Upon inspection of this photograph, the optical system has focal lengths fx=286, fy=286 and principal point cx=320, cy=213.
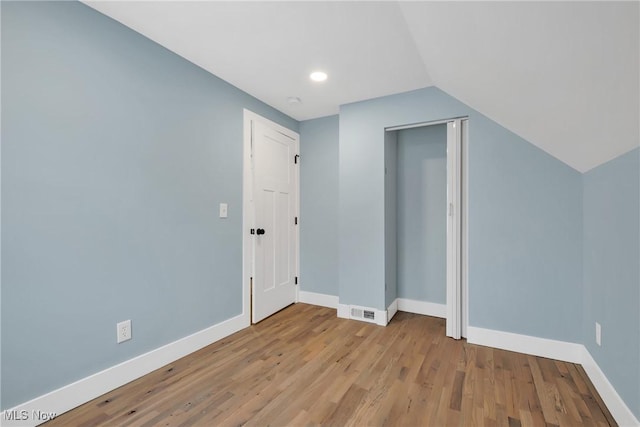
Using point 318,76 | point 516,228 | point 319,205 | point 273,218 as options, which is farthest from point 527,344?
point 318,76

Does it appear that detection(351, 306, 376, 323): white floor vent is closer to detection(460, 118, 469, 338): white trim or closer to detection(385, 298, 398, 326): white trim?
detection(385, 298, 398, 326): white trim

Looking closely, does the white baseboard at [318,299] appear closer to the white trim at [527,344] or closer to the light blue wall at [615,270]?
the white trim at [527,344]

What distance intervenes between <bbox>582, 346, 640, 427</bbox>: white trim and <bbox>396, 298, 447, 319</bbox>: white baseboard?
118 cm

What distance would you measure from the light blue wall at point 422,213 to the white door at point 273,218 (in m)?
1.31

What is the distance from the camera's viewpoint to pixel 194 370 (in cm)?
208

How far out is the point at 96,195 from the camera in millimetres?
1759

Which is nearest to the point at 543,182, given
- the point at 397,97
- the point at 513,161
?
the point at 513,161

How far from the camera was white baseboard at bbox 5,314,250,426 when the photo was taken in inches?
58.4

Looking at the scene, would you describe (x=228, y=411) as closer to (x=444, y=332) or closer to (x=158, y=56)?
(x=444, y=332)

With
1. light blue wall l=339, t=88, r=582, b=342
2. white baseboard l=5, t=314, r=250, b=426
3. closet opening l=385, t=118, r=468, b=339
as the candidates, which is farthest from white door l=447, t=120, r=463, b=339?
white baseboard l=5, t=314, r=250, b=426

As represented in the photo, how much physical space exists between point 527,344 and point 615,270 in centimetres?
100

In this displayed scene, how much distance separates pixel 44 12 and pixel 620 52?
2.63 meters

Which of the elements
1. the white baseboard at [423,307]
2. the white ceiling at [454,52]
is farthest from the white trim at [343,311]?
the white ceiling at [454,52]

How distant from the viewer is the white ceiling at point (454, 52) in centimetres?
106
